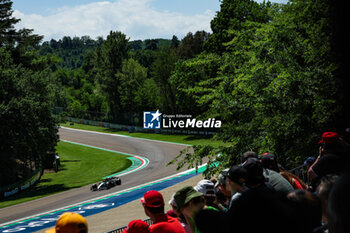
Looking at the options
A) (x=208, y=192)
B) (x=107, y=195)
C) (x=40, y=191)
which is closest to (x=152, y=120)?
(x=40, y=191)

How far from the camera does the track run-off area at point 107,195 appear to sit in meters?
22.8

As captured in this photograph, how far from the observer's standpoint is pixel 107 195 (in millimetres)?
29062

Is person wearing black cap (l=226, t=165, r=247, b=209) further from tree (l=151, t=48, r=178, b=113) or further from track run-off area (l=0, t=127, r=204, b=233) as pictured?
tree (l=151, t=48, r=178, b=113)

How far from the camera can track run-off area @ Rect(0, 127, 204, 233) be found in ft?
74.8

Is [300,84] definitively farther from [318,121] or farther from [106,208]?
[106,208]

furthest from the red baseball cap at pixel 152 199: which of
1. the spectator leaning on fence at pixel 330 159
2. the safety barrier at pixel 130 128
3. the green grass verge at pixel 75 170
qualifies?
the safety barrier at pixel 130 128

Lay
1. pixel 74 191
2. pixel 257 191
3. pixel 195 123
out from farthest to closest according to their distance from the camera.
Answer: pixel 195 123
pixel 74 191
pixel 257 191

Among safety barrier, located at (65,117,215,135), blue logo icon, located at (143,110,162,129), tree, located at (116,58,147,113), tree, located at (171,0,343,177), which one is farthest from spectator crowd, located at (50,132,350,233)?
tree, located at (116,58,147,113)

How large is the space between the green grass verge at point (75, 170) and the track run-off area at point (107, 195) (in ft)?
5.56

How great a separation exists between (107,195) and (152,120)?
137 ft

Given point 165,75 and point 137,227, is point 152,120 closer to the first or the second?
point 165,75

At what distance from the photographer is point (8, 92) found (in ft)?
105

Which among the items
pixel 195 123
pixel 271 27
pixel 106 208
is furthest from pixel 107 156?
pixel 271 27

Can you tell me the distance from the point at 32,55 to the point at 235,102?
38026 millimetres
